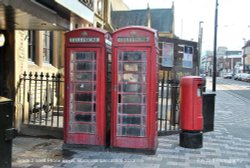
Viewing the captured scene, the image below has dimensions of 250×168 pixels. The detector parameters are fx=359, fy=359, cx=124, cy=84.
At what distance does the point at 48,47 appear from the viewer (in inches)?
494

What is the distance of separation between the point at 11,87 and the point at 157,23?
210ft

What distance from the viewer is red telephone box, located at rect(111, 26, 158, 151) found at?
6684 mm

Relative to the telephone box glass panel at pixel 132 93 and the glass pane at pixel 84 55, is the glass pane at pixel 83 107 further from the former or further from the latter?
the glass pane at pixel 84 55

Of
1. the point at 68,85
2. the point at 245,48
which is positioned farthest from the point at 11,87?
the point at 245,48

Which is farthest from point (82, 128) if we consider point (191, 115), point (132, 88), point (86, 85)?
point (191, 115)

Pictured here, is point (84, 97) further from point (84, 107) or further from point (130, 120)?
point (130, 120)

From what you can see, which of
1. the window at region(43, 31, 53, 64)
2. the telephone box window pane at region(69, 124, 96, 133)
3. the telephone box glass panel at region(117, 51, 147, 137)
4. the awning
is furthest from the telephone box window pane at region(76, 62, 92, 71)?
the window at region(43, 31, 53, 64)

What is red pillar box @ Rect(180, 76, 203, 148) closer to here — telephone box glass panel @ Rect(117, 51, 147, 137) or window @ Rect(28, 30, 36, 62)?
telephone box glass panel @ Rect(117, 51, 147, 137)

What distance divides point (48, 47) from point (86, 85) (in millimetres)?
5996

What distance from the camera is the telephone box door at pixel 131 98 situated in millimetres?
6781

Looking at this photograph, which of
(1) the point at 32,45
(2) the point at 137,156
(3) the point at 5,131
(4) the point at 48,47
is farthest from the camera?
(4) the point at 48,47

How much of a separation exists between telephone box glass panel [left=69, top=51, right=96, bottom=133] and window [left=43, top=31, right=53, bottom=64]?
5385 mm

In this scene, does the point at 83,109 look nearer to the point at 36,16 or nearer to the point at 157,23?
the point at 36,16

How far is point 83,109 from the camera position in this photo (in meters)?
7.09
